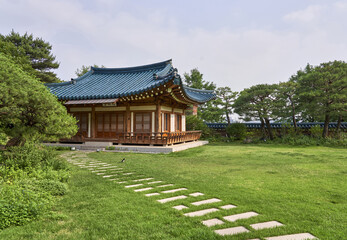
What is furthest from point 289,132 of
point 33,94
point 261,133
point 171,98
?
point 33,94

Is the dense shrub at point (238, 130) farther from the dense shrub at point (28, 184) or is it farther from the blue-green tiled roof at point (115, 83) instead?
the dense shrub at point (28, 184)

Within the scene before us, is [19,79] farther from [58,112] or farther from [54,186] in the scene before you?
[54,186]

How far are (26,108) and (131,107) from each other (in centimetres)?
933

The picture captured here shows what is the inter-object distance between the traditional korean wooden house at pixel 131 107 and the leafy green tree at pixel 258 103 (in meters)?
3.77

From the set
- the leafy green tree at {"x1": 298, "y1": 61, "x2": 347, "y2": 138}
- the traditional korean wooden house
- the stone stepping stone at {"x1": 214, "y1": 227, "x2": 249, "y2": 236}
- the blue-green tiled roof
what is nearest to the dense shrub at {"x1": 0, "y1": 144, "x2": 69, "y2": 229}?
the stone stepping stone at {"x1": 214, "y1": 227, "x2": 249, "y2": 236}

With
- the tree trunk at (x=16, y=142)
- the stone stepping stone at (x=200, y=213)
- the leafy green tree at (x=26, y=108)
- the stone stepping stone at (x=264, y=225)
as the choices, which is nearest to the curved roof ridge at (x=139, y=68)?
the leafy green tree at (x=26, y=108)

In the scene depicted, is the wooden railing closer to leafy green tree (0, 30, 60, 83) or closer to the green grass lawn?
the green grass lawn

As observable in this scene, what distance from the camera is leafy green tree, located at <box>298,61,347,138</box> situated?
1538cm

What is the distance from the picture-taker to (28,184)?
4.32m

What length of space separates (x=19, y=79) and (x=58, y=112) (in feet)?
4.63

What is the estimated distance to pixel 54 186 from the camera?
14.9 feet

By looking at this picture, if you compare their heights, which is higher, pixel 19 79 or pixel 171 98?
pixel 171 98

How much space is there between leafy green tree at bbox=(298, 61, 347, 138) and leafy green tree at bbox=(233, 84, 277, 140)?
2.35 metres

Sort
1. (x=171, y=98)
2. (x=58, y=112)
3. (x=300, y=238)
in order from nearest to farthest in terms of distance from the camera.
→ 1. (x=300, y=238)
2. (x=58, y=112)
3. (x=171, y=98)
